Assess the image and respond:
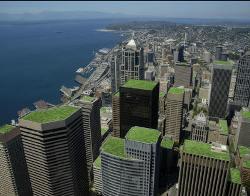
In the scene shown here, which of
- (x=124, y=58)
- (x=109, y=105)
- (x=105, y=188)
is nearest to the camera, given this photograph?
(x=105, y=188)

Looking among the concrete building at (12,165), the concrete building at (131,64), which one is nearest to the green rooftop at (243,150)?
the concrete building at (131,64)

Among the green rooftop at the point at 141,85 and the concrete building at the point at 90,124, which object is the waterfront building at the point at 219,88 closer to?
the green rooftop at the point at 141,85

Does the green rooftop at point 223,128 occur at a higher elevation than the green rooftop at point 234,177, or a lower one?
lower

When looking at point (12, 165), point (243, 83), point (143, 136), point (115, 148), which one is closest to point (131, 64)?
point (115, 148)

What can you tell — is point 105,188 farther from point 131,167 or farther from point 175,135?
point 175,135

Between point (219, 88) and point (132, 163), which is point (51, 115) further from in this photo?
point (219, 88)

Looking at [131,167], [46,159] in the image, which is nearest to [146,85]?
[131,167]
